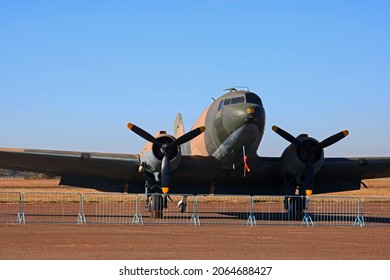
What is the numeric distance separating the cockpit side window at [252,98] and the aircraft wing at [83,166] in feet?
16.3

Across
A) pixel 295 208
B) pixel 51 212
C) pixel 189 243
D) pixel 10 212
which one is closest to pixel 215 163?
pixel 295 208

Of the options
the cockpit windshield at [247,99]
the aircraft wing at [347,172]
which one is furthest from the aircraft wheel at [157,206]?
the aircraft wing at [347,172]

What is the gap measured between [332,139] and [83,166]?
31.9ft

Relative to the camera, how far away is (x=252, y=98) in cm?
2589

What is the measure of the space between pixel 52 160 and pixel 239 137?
7308mm

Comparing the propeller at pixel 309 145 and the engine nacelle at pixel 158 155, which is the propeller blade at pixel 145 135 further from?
the propeller at pixel 309 145

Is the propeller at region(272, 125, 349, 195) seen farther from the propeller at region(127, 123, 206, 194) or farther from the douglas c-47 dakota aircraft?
the propeller at region(127, 123, 206, 194)

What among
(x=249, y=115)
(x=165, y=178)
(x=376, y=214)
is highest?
(x=249, y=115)

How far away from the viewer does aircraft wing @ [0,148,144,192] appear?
27.0 metres

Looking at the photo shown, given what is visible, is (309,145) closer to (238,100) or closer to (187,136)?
(238,100)

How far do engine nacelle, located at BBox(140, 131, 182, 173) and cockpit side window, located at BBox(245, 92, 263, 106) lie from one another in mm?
3110

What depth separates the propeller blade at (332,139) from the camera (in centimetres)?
2716

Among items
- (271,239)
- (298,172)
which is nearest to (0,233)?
(271,239)

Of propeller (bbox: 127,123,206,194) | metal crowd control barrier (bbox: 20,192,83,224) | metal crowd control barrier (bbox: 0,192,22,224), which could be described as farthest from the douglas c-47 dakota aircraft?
metal crowd control barrier (bbox: 0,192,22,224)
